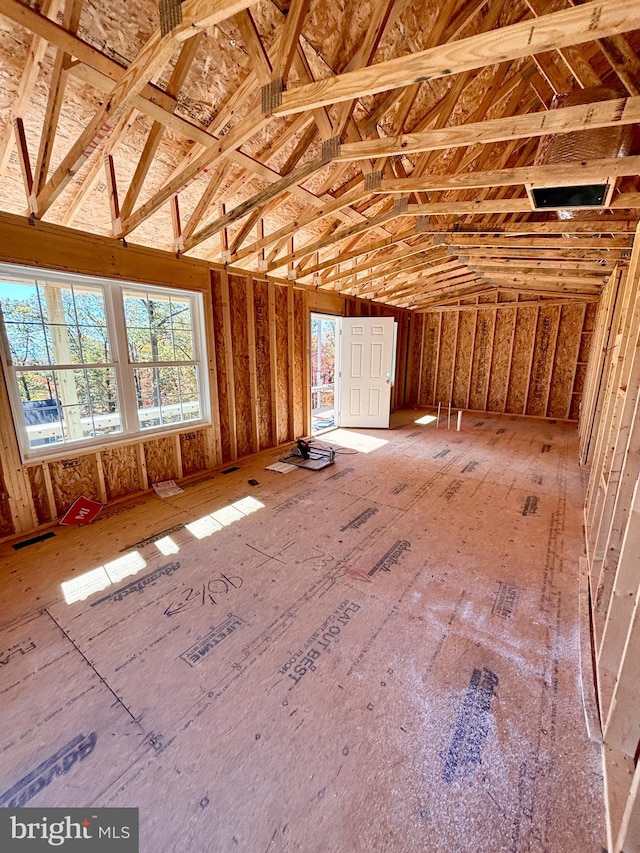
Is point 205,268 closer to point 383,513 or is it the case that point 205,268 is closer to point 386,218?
point 386,218

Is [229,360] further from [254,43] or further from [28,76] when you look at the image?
[254,43]

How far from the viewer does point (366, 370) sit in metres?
6.73

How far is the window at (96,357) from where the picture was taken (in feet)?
9.71

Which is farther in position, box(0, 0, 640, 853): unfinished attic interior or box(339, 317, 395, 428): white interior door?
box(339, 317, 395, 428): white interior door

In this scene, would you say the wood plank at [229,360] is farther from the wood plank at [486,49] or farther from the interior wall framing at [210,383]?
the wood plank at [486,49]

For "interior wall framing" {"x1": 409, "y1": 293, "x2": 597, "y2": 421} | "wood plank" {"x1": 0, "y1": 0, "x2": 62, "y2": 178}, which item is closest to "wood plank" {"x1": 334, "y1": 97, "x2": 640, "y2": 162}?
"wood plank" {"x1": 0, "y1": 0, "x2": 62, "y2": 178}

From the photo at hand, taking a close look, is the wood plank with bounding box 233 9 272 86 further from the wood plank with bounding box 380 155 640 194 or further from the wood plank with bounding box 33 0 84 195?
the wood plank with bounding box 380 155 640 194

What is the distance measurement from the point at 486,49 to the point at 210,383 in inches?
149

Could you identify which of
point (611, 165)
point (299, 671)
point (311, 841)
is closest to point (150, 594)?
point (299, 671)

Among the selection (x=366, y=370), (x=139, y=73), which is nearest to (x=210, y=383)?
(x=139, y=73)

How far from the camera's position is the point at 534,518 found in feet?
10.9

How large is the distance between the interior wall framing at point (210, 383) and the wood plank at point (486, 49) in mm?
2346

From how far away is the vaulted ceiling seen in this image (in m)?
1.77

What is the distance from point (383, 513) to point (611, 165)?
3.09m
